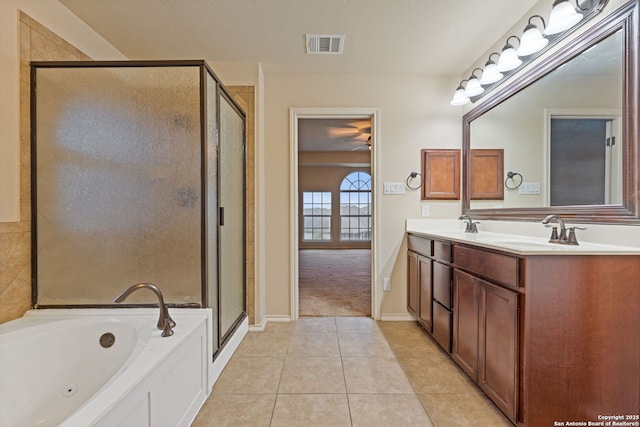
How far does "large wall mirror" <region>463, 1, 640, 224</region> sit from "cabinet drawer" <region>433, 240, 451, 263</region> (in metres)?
0.56

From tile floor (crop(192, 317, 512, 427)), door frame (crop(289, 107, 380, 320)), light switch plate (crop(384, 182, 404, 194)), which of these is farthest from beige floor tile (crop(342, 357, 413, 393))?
light switch plate (crop(384, 182, 404, 194))

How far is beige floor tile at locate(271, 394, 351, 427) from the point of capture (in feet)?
4.98

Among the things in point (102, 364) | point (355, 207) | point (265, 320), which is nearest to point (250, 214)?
point (265, 320)

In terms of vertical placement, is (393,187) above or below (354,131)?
below

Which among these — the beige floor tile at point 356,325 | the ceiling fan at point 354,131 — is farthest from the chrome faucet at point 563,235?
the ceiling fan at point 354,131

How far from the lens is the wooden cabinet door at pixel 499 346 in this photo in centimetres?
140

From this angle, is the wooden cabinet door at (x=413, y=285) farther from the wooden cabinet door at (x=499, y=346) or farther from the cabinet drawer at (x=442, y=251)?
the wooden cabinet door at (x=499, y=346)

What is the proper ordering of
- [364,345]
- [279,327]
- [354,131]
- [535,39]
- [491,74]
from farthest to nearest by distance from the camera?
[354,131]
[279,327]
[364,345]
[491,74]
[535,39]

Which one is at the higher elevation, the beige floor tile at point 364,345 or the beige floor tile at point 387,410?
the beige floor tile at point 387,410

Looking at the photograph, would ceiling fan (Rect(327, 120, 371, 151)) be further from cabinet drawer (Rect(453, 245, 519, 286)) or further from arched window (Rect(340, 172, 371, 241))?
cabinet drawer (Rect(453, 245, 519, 286))

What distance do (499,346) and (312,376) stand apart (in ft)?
3.65

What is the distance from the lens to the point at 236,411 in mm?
1613

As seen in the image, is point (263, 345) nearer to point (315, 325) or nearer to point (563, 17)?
point (315, 325)

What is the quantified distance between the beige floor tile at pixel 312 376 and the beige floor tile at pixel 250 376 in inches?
2.4
